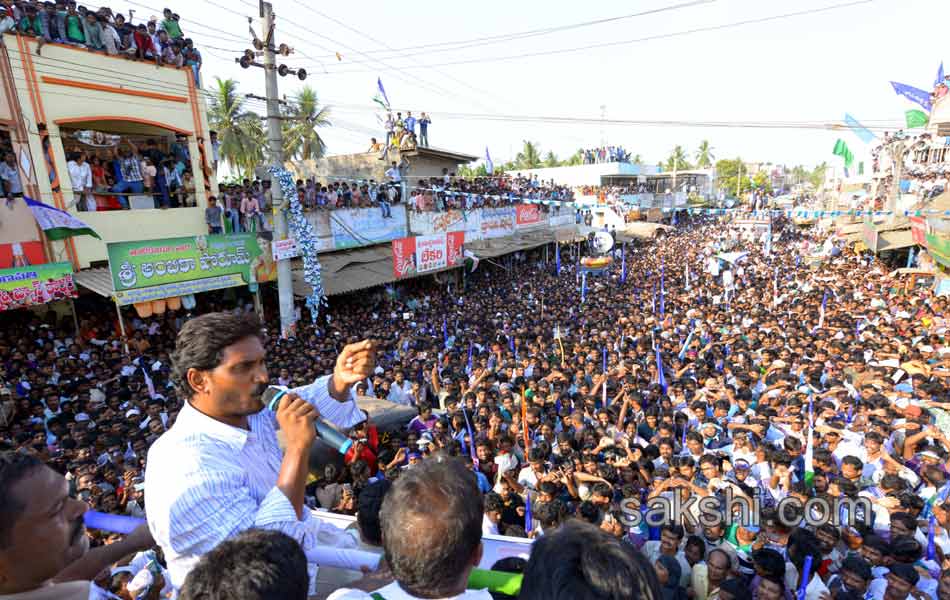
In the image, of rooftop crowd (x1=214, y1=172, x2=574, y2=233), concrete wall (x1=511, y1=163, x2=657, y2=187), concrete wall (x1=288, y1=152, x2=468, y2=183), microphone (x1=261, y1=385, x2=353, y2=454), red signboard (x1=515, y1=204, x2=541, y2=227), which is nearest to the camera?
microphone (x1=261, y1=385, x2=353, y2=454)

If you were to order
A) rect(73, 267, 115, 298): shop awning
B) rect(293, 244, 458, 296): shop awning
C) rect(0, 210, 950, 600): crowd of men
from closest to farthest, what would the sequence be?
rect(0, 210, 950, 600): crowd of men < rect(73, 267, 115, 298): shop awning < rect(293, 244, 458, 296): shop awning

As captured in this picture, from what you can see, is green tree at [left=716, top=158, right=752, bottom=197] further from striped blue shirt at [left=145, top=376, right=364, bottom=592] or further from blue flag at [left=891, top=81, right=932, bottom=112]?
striped blue shirt at [left=145, top=376, right=364, bottom=592]

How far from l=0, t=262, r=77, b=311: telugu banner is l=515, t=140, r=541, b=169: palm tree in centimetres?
4870

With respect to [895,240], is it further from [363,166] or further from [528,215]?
[363,166]

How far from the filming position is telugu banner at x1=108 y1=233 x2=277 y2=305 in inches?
361

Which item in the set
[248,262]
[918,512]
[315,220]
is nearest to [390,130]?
[315,220]

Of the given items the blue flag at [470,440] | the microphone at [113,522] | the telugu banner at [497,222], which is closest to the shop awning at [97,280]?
the blue flag at [470,440]

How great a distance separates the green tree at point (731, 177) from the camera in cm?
7056

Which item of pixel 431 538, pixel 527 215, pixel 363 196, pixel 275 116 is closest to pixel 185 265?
pixel 275 116

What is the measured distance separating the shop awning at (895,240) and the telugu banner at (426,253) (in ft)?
48.3

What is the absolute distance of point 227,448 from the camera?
1494mm

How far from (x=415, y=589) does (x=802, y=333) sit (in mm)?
10236

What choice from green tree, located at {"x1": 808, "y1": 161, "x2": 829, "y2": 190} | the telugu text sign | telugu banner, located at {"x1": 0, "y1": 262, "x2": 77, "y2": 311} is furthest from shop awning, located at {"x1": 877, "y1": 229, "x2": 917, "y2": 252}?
green tree, located at {"x1": 808, "y1": 161, "x2": 829, "y2": 190}

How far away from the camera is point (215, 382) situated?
155 cm
